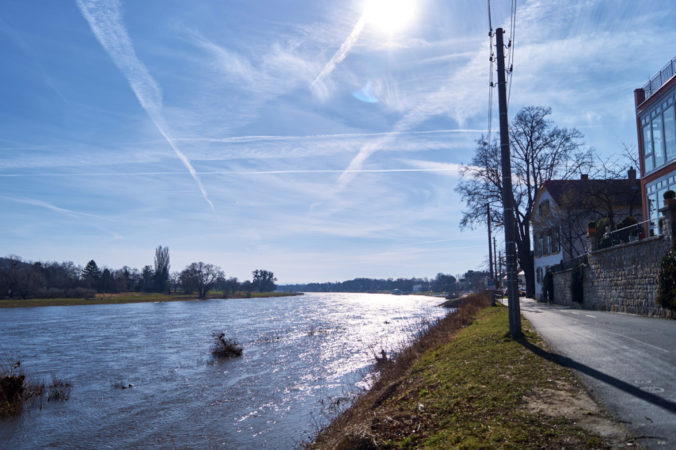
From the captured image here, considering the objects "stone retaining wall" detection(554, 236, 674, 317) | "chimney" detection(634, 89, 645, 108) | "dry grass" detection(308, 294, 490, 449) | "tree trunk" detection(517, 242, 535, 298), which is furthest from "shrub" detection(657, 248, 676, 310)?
"tree trunk" detection(517, 242, 535, 298)

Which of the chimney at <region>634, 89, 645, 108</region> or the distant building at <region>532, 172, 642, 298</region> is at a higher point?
the chimney at <region>634, 89, 645, 108</region>

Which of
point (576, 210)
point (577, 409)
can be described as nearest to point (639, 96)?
point (576, 210)

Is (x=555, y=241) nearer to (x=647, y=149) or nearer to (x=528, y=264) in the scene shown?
(x=528, y=264)

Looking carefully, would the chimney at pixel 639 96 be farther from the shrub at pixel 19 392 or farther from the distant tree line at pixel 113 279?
the distant tree line at pixel 113 279

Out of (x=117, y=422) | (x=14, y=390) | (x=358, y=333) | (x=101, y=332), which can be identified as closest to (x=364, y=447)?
(x=117, y=422)

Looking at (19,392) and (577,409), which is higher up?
(577,409)

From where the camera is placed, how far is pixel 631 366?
8.41m

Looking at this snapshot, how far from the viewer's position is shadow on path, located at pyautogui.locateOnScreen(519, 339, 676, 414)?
6139mm

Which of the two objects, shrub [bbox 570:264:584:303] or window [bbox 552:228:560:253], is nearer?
shrub [bbox 570:264:584:303]

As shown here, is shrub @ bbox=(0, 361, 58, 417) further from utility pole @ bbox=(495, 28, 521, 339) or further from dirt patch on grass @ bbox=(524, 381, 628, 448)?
dirt patch on grass @ bbox=(524, 381, 628, 448)

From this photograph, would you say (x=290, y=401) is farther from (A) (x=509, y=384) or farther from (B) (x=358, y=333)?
(B) (x=358, y=333)

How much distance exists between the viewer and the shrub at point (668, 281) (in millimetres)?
15227

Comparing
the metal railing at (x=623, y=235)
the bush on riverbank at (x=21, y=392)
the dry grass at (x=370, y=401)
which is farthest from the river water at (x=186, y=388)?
the metal railing at (x=623, y=235)

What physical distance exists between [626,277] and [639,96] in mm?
9271
